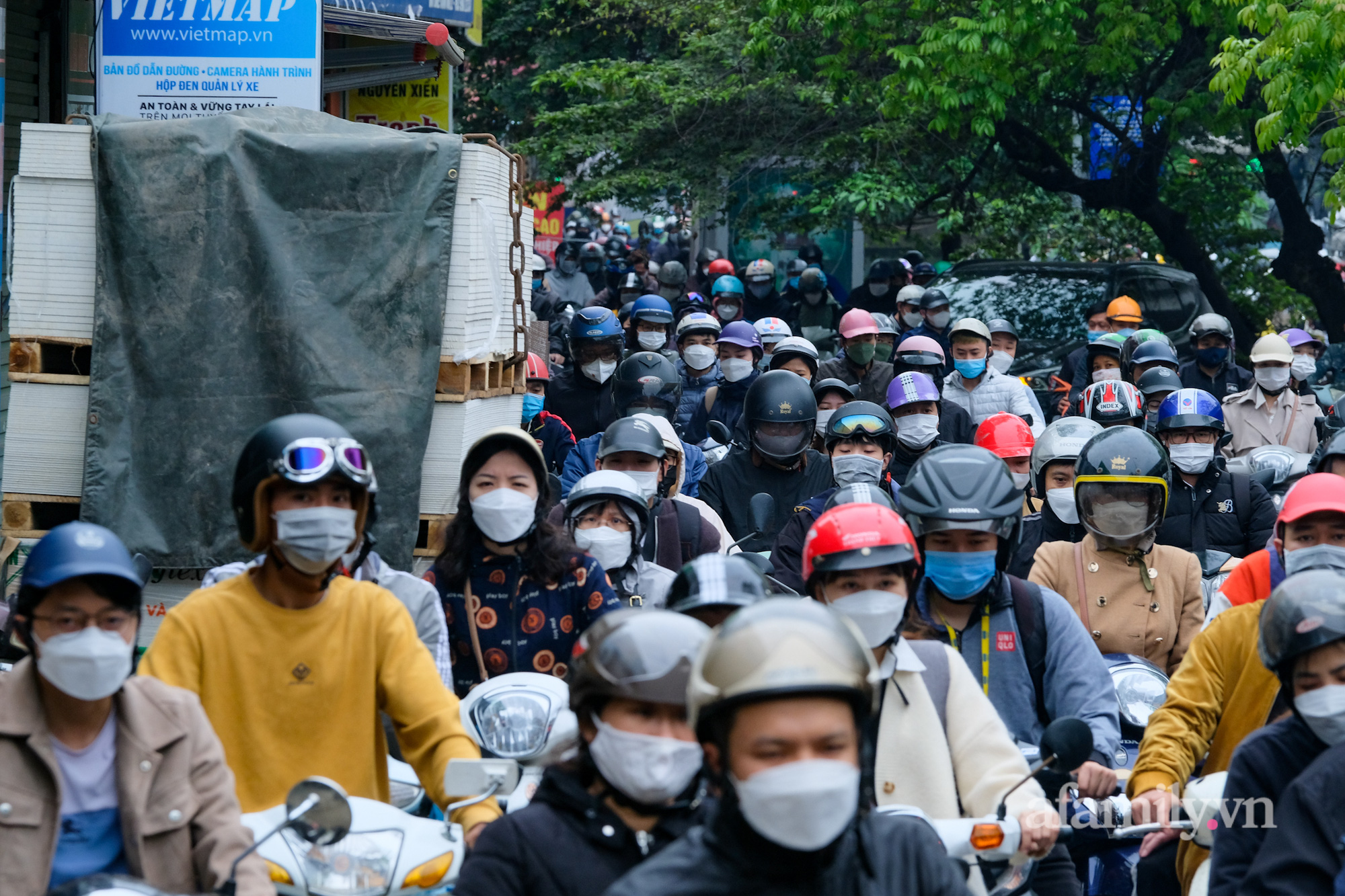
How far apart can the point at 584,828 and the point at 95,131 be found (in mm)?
5126

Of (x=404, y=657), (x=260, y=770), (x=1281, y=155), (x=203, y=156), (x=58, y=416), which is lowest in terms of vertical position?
(x=260, y=770)

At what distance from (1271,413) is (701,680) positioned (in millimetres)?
10617

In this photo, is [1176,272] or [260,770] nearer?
[260,770]

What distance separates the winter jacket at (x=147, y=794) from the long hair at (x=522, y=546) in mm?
1860

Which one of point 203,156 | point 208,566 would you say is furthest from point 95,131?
point 208,566

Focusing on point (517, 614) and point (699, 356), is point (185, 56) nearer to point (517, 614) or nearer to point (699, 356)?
point (699, 356)

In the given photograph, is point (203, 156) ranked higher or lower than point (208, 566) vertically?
higher

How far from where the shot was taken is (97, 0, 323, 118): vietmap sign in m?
9.80

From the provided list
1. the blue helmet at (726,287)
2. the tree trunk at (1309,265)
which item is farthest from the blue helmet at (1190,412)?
the tree trunk at (1309,265)

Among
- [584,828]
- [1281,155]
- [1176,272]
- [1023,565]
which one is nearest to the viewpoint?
[584,828]

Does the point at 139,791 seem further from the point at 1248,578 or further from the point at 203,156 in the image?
the point at 203,156

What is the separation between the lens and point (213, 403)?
758cm

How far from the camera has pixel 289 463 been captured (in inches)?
173

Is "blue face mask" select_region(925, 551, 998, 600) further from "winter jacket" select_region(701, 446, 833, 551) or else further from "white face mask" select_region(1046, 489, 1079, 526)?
"winter jacket" select_region(701, 446, 833, 551)
